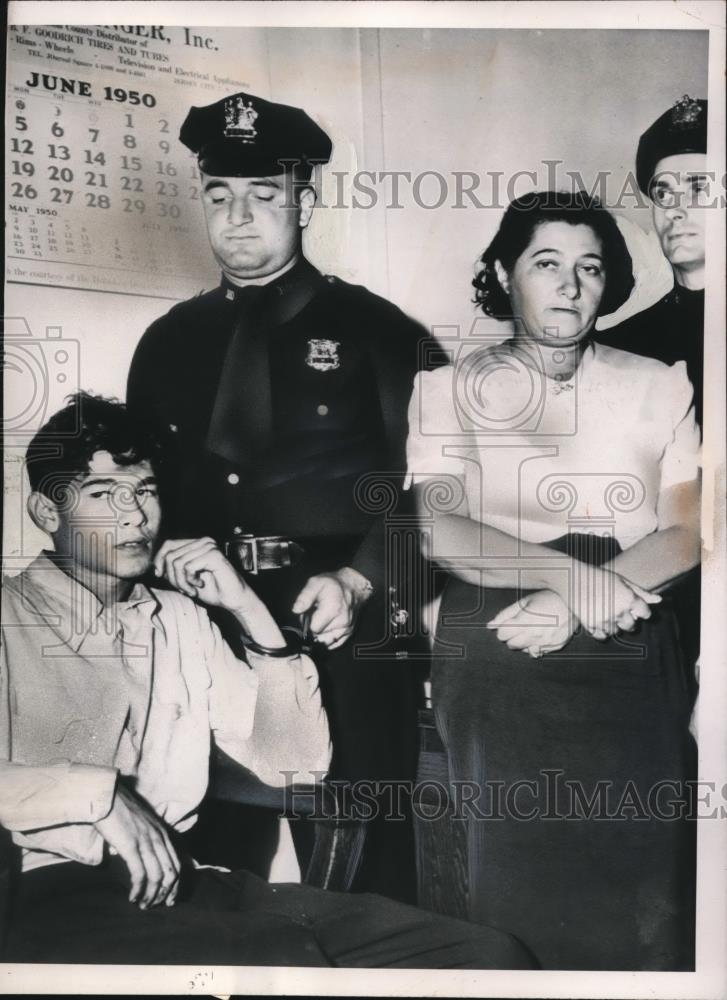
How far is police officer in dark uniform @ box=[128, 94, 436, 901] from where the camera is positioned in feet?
4.41

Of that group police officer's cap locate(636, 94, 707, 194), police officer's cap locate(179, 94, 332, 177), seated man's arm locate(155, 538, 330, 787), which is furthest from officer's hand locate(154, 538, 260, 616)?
police officer's cap locate(636, 94, 707, 194)

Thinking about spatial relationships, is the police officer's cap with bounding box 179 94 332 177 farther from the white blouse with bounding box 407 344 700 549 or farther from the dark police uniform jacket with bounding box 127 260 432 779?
the white blouse with bounding box 407 344 700 549

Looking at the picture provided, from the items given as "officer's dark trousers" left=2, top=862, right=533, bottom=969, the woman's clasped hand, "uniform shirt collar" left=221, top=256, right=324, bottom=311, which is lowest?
"officer's dark trousers" left=2, top=862, right=533, bottom=969

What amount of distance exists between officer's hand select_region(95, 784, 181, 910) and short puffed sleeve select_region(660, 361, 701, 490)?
1052 mm

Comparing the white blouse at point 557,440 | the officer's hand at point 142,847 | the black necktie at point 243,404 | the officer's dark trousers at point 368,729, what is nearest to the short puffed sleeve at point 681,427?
the white blouse at point 557,440

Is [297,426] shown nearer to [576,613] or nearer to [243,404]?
[243,404]

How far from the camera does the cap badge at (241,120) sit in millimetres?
1362

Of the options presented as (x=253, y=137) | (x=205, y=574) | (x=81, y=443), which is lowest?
(x=205, y=574)

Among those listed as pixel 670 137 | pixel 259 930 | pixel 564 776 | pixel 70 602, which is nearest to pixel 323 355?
pixel 70 602

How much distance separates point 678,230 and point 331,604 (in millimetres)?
874

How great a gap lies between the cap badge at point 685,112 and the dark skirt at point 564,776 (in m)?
0.75

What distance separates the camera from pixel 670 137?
1.38m

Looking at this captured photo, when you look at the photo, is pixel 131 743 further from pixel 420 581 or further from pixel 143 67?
pixel 143 67

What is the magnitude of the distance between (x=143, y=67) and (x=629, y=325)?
3.10ft
